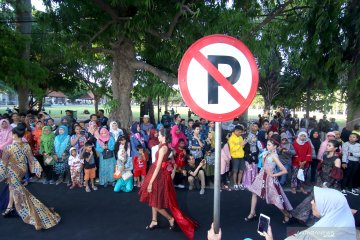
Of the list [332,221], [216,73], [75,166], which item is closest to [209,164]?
[75,166]

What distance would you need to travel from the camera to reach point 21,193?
4.71 meters

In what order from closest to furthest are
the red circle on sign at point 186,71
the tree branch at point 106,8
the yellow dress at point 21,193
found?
the red circle on sign at point 186,71
the yellow dress at point 21,193
the tree branch at point 106,8

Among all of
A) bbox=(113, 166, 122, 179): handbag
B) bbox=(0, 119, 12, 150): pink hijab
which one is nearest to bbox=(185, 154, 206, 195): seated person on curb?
bbox=(113, 166, 122, 179): handbag

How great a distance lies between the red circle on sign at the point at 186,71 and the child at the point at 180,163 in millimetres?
5063

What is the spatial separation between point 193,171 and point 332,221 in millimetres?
4845

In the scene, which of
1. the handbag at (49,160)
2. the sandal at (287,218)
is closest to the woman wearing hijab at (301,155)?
the sandal at (287,218)

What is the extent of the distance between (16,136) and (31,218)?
4.47 ft

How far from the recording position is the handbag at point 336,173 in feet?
20.0

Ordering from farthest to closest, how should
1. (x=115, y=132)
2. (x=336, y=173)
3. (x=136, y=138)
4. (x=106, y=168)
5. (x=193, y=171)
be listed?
1. (x=136, y=138)
2. (x=115, y=132)
3. (x=106, y=168)
4. (x=193, y=171)
5. (x=336, y=173)

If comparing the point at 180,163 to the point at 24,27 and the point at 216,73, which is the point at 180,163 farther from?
the point at 24,27

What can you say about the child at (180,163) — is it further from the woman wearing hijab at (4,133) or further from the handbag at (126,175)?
the woman wearing hijab at (4,133)

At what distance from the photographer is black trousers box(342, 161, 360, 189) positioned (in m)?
6.95

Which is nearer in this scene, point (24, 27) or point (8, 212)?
point (8, 212)

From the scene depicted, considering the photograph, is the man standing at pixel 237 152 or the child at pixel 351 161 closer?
the child at pixel 351 161
